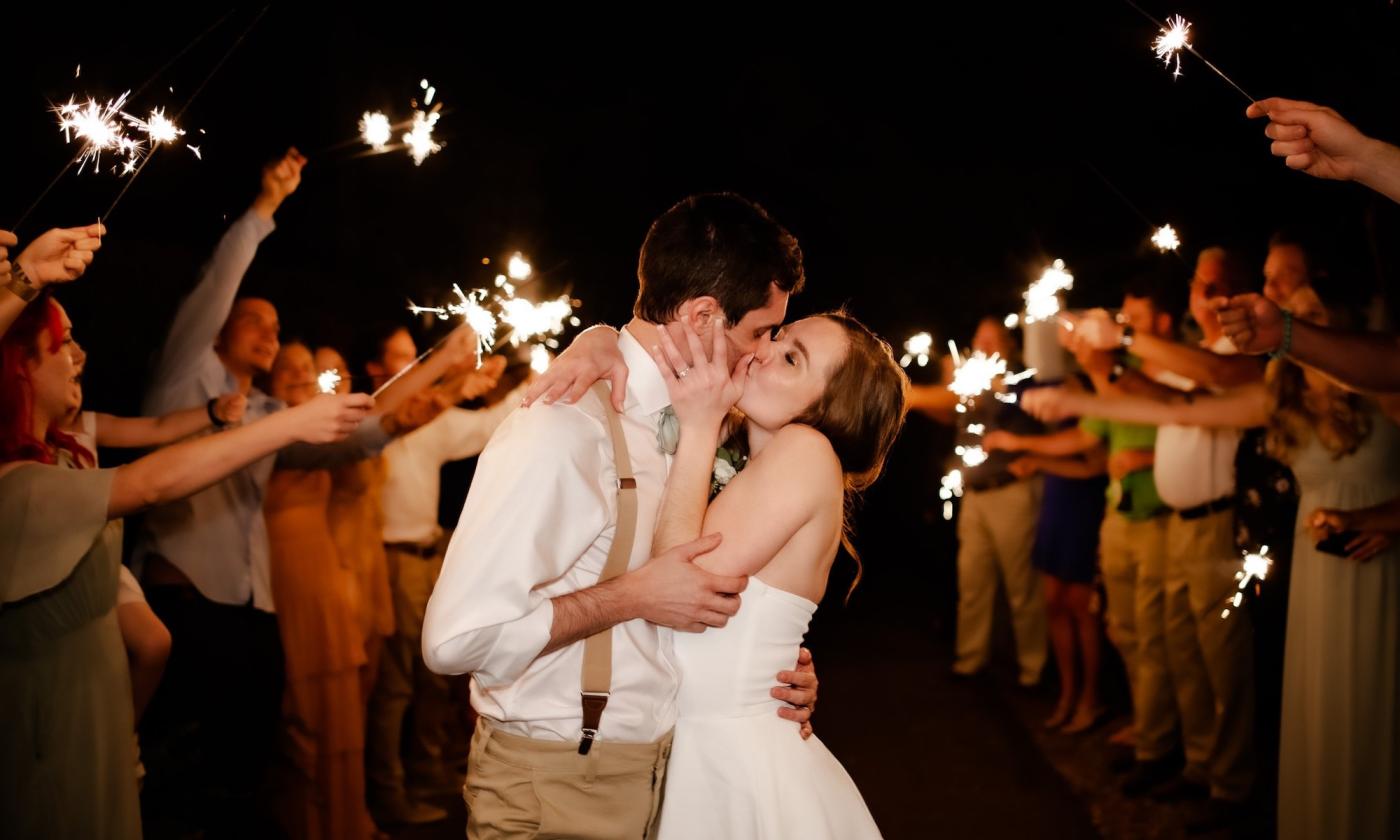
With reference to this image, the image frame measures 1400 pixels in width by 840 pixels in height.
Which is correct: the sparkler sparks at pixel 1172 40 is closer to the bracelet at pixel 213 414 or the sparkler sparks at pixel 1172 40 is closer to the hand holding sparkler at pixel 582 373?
the hand holding sparkler at pixel 582 373

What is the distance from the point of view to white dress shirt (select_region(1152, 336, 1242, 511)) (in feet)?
14.6

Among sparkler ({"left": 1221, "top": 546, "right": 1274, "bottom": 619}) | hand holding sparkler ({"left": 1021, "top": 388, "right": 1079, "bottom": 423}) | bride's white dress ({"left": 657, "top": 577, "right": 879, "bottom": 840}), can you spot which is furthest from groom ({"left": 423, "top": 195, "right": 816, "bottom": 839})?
sparkler ({"left": 1221, "top": 546, "right": 1274, "bottom": 619})

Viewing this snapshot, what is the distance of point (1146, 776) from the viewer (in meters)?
4.72

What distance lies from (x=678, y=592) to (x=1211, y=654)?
3.44 m

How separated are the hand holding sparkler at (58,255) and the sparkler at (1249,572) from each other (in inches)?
165

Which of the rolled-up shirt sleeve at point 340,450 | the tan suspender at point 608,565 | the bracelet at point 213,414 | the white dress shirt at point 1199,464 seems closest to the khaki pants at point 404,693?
the rolled-up shirt sleeve at point 340,450

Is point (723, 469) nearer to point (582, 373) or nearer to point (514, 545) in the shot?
point (582, 373)

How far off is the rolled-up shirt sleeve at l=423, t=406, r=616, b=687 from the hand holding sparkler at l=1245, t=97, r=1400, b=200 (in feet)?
5.52

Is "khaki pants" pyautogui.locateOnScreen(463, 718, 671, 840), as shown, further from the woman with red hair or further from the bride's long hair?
the woman with red hair

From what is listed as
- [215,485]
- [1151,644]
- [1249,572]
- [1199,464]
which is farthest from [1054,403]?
[215,485]

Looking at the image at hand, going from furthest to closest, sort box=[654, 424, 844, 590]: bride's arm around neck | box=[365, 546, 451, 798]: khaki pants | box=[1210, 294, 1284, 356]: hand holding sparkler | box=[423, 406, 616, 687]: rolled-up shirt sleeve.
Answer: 1. box=[365, 546, 451, 798]: khaki pants
2. box=[1210, 294, 1284, 356]: hand holding sparkler
3. box=[654, 424, 844, 590]: bride's arm around neck
4. box=[423, 406, 616, 687]: rolled-up shirt sleeve

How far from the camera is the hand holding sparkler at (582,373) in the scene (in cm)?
200

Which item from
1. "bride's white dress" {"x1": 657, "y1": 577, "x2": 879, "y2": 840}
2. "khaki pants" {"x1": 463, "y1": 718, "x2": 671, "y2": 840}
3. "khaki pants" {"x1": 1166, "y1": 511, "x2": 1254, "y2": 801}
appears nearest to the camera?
"khaki pants" {"x1": 463, "y1": 718, "x2": 671, "y2": 840}

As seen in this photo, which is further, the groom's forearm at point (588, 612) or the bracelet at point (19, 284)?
the bracelet at point (19, 284)
